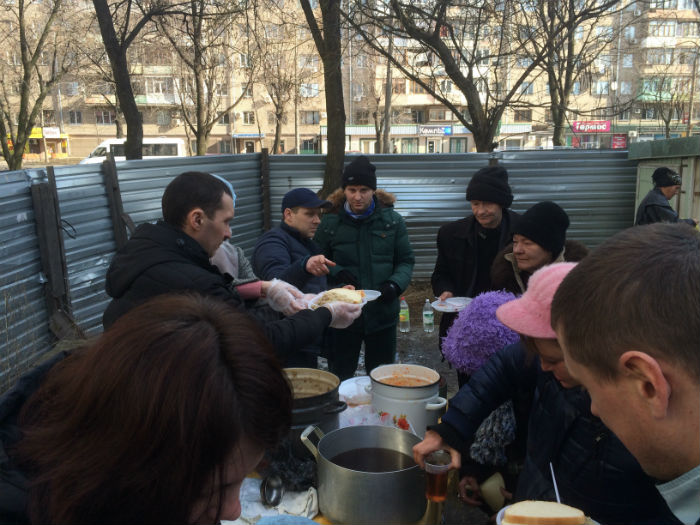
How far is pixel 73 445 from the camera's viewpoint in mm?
749

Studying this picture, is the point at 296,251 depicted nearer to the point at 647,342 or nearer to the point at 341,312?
the point at 341,312

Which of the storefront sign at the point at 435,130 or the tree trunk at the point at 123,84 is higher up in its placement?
the storefront sign at the point at 435,130

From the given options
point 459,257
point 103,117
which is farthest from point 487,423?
point 103,117

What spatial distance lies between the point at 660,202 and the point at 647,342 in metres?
6.63

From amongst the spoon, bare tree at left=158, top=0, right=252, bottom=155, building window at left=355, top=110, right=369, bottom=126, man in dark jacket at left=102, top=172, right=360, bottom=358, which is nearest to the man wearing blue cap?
man in dark jacket at left=102, top=172, right=360, bottom=358

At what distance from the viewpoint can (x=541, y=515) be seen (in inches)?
47.7

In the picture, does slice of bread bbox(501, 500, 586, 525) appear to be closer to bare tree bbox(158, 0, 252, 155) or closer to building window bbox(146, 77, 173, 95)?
bare tree bbox(158, 0, 252, 155)

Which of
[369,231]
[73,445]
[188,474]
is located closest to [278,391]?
[188,474]

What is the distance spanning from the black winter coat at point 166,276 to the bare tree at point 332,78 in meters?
6.04

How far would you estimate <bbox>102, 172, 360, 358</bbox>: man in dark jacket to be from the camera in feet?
6.27

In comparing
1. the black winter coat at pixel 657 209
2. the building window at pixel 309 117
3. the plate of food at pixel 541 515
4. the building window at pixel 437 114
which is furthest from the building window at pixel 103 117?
the plate of food at pixel 541 515

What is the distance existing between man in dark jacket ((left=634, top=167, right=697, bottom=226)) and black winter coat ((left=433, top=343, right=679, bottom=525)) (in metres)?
5.41

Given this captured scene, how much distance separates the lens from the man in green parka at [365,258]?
3844 millimetres

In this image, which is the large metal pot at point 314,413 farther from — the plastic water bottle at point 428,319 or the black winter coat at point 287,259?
the plastic water bottle at point 428,319
